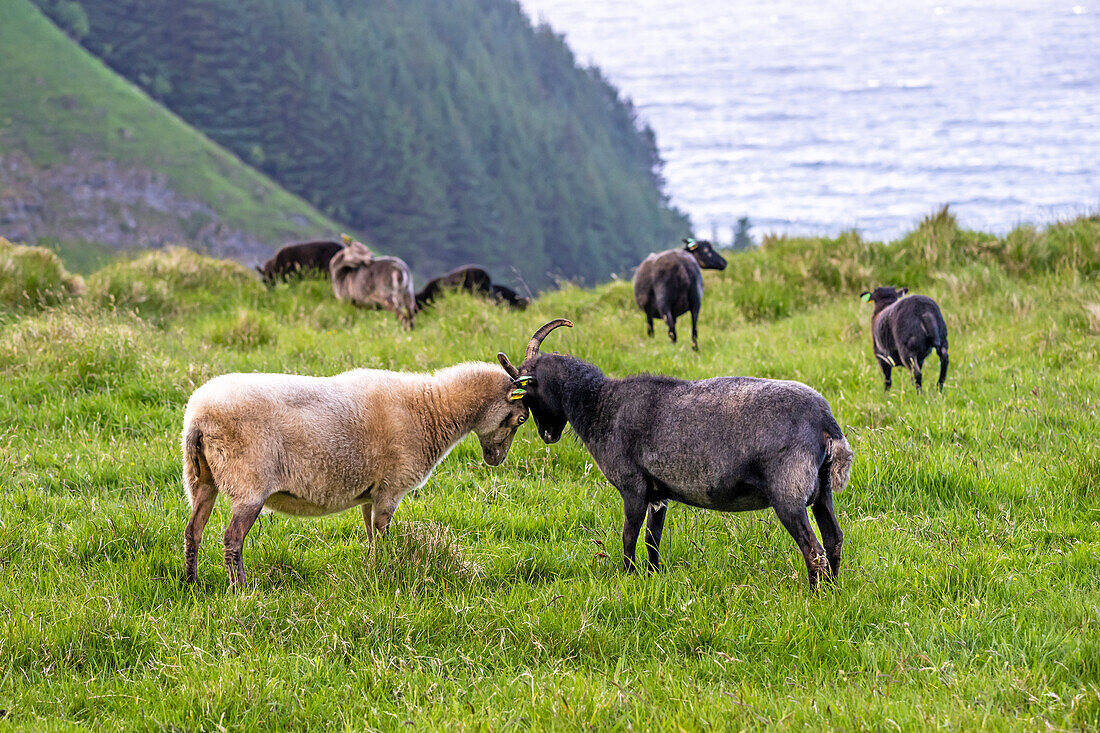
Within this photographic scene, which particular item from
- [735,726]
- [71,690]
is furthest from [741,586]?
[71,690]

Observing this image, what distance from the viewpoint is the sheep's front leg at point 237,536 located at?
4387 mm

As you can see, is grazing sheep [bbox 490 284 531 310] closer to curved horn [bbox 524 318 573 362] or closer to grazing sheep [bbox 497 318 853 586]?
curved horn [bbox 524 318 573 362]

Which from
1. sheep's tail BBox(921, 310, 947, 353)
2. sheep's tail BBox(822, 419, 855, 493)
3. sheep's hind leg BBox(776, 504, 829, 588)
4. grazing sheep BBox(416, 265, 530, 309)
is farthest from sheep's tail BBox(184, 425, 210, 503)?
grazing sheep BBox(416, 265, 530, 309)

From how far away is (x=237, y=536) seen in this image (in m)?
4.42

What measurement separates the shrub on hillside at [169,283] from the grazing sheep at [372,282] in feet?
4.05

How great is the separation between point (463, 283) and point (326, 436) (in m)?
11.1

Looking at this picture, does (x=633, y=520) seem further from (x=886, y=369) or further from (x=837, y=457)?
(x=886, y=369)

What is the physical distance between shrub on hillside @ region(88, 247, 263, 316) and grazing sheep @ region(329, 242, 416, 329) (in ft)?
4.05

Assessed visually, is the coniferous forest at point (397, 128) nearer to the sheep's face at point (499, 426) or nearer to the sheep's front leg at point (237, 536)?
the sheep's face at point (499, 426)

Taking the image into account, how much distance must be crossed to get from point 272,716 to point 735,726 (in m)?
1.81

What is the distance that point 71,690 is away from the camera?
3645 millimetres

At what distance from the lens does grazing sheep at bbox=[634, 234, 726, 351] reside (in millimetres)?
10281

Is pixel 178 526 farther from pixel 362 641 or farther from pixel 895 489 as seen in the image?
pixel 895 489

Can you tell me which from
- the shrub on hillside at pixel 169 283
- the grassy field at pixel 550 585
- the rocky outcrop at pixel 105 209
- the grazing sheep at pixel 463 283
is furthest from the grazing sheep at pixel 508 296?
the rocky outcrop at pixel 105 209
